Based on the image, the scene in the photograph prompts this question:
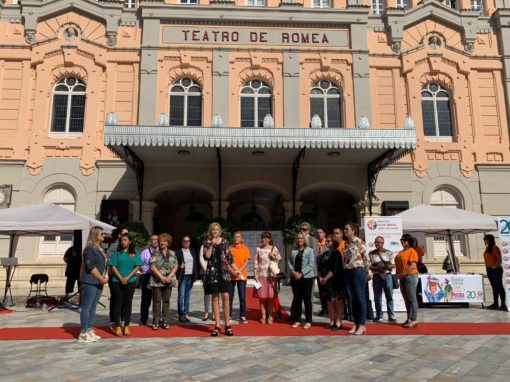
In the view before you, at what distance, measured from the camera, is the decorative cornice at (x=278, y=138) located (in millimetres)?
12688

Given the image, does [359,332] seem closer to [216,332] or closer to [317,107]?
[216,332]

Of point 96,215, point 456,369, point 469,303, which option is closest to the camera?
point 456,369

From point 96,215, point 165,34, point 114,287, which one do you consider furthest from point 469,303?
point 165,34

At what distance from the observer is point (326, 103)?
55.0ft

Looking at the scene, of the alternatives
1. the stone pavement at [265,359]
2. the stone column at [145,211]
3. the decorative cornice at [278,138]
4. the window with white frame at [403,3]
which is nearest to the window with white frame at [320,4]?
the window with white frame at [403,3]

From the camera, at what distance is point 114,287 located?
6547 mm

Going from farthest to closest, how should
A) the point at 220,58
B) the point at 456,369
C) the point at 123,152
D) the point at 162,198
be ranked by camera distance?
1. the point at 162,198
2. the point at 220,58
3. the point at 123,152
4. the point at 456,369

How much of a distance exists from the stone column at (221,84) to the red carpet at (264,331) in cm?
1032

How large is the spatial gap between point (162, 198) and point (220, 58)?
676cm

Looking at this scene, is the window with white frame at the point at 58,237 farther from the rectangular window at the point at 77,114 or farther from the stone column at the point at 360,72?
the stone column at the point at 360,72

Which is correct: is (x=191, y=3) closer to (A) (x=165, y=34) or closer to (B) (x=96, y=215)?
(A) (x=165, y=34)

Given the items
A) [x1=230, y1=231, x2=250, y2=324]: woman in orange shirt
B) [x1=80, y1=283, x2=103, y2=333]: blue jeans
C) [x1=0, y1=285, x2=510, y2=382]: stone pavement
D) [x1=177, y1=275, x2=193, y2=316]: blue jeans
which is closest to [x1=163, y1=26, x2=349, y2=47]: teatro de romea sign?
[x1=230, y1=231, x2=250, y2=324]: woman in orange shirt

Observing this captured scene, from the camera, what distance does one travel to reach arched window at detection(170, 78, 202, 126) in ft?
53.7

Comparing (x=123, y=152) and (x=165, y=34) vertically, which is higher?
(x=165, y=34)
